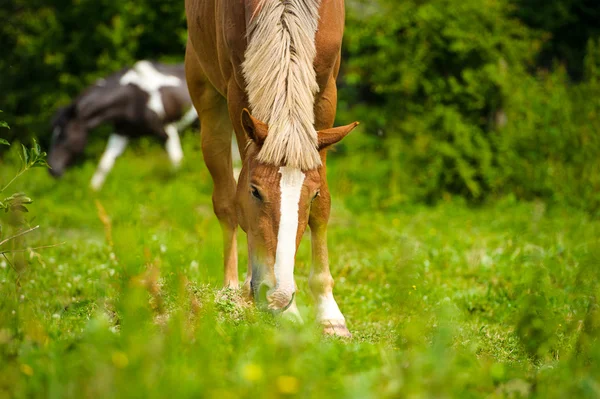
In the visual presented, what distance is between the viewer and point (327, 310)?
13.3 feet

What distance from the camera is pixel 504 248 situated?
239 inches

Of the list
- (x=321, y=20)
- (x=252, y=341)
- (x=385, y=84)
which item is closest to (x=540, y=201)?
(x=385, y=84)

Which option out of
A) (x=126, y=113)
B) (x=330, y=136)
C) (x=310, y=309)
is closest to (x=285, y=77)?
(x=330, y=136)

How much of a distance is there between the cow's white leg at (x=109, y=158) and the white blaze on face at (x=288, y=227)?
21.7 feet

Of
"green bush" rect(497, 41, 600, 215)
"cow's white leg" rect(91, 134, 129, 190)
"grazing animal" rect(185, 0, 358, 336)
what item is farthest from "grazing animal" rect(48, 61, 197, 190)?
"grazing animal" rect(185, 0, 358, 336)

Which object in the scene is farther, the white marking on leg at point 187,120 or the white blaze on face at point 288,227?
the white marking on leg at point 187,120

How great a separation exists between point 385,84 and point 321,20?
18.6 ft

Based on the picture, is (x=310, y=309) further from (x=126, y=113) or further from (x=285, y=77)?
(x=126, y=113)

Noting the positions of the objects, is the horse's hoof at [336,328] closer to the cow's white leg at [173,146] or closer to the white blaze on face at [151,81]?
the cow's white leg at [173,146]

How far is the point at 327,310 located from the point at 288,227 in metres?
0.97

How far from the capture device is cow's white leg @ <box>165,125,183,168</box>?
10172 mm

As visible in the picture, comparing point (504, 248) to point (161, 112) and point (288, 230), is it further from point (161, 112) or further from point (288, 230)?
point (161, 112)

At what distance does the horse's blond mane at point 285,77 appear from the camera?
336cm

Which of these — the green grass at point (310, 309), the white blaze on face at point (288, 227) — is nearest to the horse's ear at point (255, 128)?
the white blaze on face at point (288, 227)
